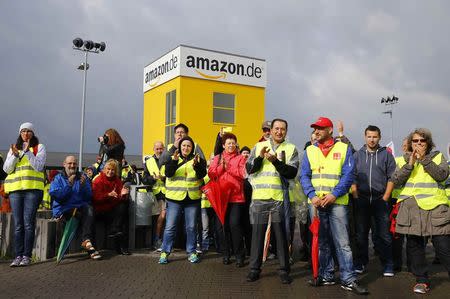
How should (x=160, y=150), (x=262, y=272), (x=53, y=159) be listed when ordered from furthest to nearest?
(x=53, y=159) < (x=160, y=150) < (x=262, y=272)

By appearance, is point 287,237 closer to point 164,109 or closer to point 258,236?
point 258,236

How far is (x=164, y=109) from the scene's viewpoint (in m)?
22.1

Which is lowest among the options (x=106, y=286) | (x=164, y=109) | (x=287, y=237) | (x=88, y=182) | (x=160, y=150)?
(x=106, y=286)

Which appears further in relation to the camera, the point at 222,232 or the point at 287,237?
the point at 222,232

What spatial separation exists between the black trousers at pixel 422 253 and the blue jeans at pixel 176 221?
3097 millimetres

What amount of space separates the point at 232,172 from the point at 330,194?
1.91m

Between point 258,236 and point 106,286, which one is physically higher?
point 258,236

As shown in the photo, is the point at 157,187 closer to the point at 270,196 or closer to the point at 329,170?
the point at 270,196

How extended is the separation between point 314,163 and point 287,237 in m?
1.06

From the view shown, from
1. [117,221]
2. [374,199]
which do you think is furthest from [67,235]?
[374,199]

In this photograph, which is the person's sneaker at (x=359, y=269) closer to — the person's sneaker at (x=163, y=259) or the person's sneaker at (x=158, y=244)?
the person's sneaker at (x=163, y=259)

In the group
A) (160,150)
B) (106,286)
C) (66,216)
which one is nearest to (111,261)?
(66,216)

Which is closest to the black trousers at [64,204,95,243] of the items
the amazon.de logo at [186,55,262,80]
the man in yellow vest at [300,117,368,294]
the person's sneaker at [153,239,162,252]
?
the person's sneaker at [153,239,162,252]

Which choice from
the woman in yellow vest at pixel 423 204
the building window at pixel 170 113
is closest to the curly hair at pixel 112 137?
the woman in yellow vest at pixel 423 204
